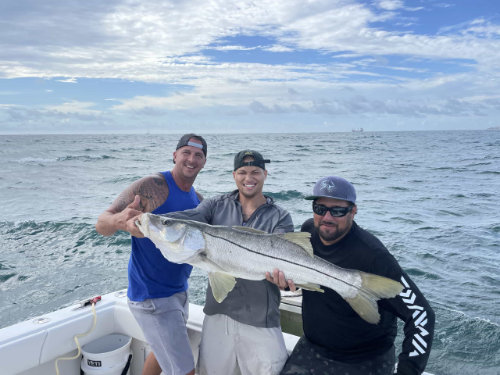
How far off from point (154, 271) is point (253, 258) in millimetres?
1192

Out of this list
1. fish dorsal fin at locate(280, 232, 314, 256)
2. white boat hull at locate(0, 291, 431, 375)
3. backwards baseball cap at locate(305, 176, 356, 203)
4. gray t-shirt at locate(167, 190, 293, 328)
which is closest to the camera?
fish dorsal fin at locate(280, 232, 314, 256)

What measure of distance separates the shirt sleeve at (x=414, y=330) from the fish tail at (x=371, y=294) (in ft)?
0.95

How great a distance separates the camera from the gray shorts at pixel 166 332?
148 inches

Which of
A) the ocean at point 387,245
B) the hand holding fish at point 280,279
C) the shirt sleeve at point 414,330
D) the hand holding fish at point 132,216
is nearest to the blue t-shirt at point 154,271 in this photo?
the hand holding fish at point 132,216

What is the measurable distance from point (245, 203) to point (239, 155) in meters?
0.47

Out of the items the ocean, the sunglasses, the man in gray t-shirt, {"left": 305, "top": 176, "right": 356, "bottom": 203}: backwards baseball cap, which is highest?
{"left": 305, "top": 176, "right": 356, "bottom": 203}: backwards baseball cap

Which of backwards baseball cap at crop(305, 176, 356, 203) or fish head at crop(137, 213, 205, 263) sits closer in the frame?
fish head at crop(137, 213, 205, 263)

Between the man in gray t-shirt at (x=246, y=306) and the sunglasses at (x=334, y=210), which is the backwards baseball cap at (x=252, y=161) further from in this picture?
the sunglasses at (x=334, y=210)

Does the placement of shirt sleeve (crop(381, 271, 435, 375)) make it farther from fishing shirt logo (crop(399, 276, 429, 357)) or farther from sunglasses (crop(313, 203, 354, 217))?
sunglasses (crop(313, 203, 354, 217))

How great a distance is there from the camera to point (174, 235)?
3.12 m

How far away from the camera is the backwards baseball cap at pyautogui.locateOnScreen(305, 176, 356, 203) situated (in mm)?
3512

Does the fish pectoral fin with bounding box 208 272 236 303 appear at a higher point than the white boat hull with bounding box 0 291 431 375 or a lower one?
higher

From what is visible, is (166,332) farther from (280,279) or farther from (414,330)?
(414,330)

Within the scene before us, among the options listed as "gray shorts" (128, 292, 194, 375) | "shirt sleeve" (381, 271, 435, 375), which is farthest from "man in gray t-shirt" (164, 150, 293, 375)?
"shirt sleeve" (381, 271, 435, 375)
